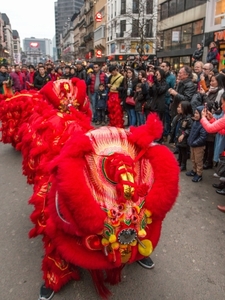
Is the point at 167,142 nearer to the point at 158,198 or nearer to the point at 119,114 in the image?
the point at 119,114

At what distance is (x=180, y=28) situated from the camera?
75.3 ft

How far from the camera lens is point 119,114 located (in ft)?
25.9

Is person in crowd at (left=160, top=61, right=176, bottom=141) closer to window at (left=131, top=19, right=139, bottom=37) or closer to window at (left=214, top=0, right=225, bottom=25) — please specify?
window at (left=214, top=0, right=225, bottom=25)

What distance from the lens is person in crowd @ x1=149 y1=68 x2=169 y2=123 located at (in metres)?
6.12

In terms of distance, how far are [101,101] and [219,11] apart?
11.5 meters

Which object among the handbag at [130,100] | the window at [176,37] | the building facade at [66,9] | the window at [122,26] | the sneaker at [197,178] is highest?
the building facade at [66,9]

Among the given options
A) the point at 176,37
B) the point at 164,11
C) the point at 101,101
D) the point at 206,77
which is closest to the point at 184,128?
the point at 206,77

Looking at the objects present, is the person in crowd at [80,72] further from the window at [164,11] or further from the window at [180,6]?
the window at [164,11]

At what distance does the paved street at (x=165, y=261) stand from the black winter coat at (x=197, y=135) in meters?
0.89

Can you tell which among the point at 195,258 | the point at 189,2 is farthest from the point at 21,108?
the point at 189,2

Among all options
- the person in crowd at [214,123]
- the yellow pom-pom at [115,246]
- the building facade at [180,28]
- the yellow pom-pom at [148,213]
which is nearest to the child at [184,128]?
the person in crowd at [214,123]

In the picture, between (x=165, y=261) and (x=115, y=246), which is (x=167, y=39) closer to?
(x=165, y=261)

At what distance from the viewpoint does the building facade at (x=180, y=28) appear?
66.3ft

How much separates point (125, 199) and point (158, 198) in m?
0.22
